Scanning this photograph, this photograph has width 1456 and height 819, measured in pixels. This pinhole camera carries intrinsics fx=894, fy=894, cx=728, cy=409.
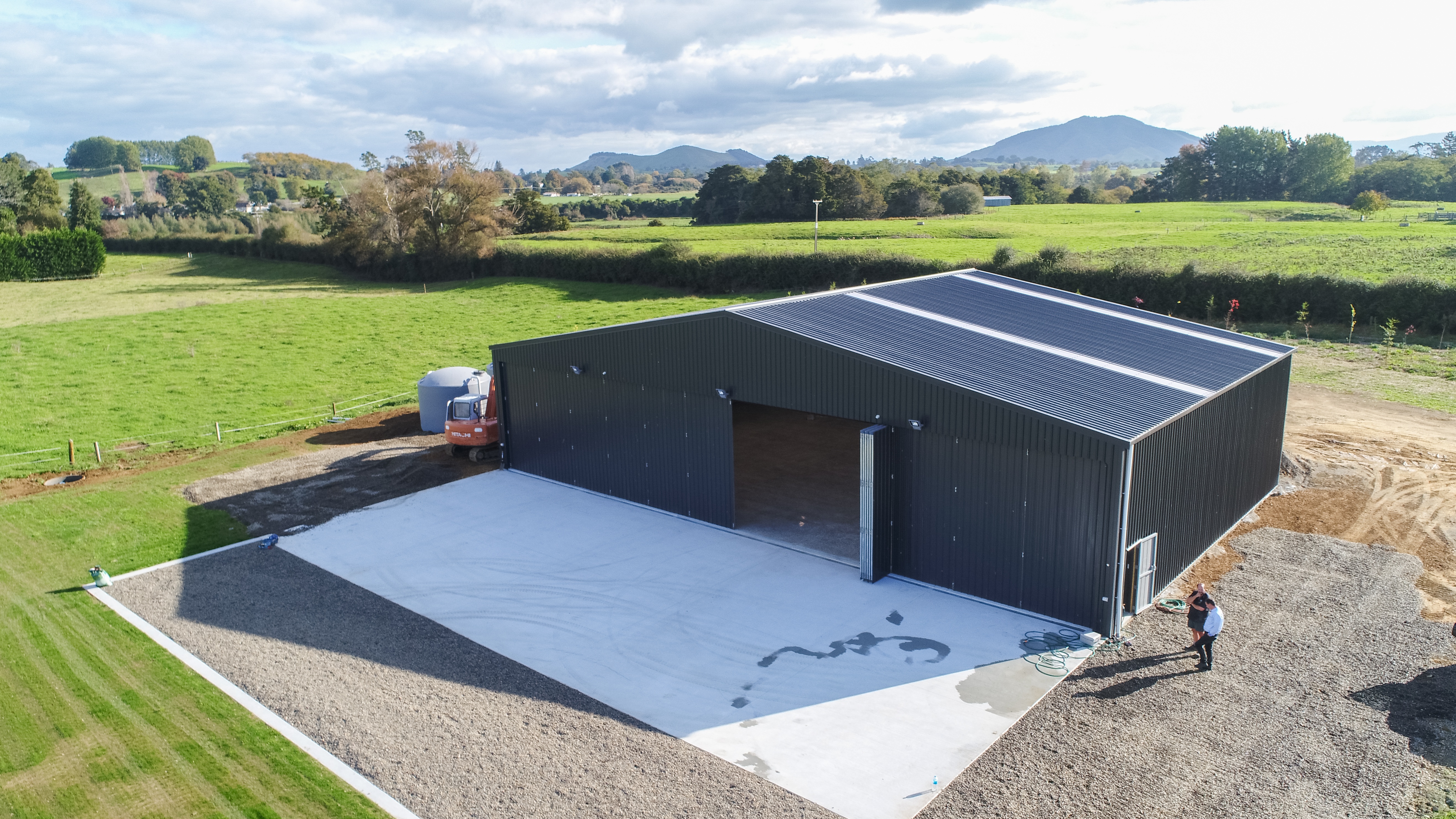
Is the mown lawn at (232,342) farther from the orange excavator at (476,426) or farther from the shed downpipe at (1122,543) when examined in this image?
the shed downpipe at (1122,543)

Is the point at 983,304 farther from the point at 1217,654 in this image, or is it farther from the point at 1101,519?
the point at 1217,654

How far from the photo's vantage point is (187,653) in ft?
43.2

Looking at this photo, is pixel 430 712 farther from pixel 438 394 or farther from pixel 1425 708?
pixel 438 394

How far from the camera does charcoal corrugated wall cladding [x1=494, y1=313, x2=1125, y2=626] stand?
12961 millimetres

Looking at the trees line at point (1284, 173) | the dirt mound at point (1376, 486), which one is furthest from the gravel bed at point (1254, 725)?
the trees line at point (1284, 173)

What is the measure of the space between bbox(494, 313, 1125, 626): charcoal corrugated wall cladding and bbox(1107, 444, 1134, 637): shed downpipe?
0.39 ft

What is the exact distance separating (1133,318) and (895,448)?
8.73 metres

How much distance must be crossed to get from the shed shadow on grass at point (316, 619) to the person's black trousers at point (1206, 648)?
730 cm

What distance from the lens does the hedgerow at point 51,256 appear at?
60.7m

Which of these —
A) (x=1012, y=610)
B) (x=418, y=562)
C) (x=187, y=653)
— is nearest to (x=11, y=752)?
(x=187, y=653)

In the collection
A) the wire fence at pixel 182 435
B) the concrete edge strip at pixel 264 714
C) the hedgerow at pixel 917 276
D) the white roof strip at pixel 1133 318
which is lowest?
the concrete edge strip at pixel 264 714

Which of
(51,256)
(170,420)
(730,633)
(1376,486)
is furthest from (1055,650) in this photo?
(51,256)

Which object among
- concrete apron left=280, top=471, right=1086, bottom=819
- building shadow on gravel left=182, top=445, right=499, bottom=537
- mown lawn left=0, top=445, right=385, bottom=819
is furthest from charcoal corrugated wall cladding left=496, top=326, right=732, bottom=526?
mown lawn left=0, top=445, right=385, bottom=819

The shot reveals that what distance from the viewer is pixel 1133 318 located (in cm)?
2012
